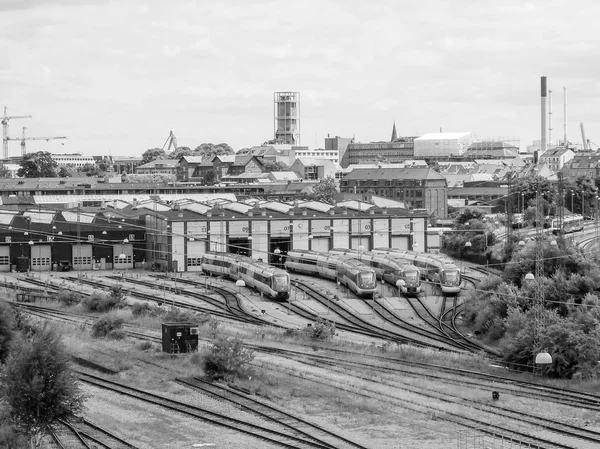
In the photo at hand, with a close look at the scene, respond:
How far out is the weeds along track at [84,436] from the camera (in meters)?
23.5

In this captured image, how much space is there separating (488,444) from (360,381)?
340 inches

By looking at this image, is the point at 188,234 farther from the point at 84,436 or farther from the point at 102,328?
the point at 84,436

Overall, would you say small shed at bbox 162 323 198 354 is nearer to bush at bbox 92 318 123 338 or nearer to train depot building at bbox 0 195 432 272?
bush at bbox 92 318 123 338

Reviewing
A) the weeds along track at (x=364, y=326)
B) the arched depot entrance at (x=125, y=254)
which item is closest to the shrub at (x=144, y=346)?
the weeds along track at (x=364, y=326)

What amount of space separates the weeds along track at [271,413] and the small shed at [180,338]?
13.9ft

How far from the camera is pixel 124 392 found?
2955 centimetres

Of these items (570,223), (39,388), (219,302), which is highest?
(570,223)

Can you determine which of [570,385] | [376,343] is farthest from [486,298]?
[570,385]

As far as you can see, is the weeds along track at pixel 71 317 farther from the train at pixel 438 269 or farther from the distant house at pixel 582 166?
the distant house at pixel 582 166

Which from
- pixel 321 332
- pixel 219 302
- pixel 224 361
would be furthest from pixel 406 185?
pixel 224 361

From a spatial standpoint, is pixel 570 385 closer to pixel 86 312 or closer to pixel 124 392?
pixel 124 392

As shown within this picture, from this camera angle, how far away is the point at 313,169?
159m

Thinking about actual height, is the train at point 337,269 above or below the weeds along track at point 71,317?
above

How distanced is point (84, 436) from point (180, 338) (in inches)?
464
